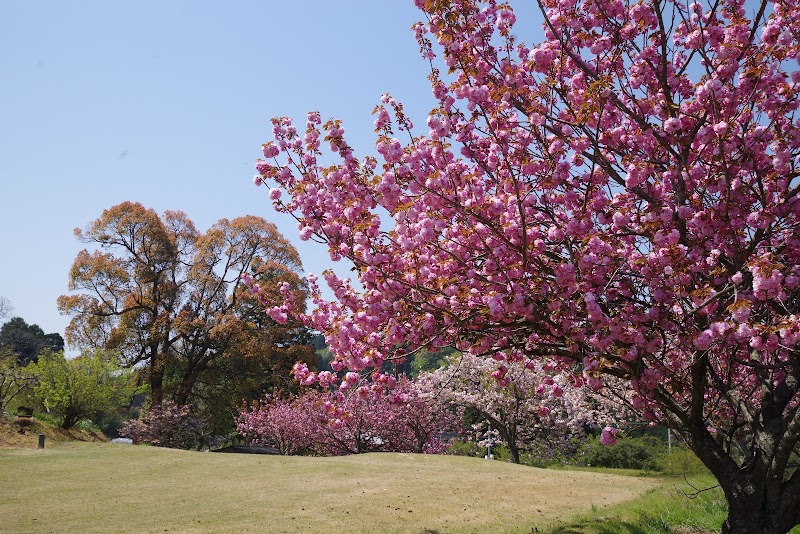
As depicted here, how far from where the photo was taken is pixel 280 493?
470 inches

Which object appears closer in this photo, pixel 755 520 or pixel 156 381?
pixel 755 520

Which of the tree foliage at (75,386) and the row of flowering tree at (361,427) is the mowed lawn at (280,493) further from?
the tree foliage at (75,386)

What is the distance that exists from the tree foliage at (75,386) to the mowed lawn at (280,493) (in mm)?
5279

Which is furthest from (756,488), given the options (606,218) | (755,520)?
(606,218)

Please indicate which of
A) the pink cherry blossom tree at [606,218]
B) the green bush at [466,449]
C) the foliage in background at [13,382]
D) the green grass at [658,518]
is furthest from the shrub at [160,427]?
the pink cherry blossom tree at [606,218]

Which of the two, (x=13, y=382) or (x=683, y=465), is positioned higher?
(x=13, y=382)

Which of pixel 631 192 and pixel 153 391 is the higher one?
pixel 631 192

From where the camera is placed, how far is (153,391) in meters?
29.3

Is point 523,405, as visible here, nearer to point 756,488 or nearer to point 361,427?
point 361,427

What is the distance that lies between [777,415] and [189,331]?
28343 millimetres

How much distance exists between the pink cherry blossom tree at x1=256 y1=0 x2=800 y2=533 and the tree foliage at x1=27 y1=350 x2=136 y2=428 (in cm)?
2144

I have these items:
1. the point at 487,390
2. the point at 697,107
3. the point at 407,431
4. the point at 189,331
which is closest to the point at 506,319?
the point at 697,107

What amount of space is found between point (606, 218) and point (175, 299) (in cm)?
2887

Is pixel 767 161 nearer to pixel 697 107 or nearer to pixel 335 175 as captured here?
pixel 697 107
